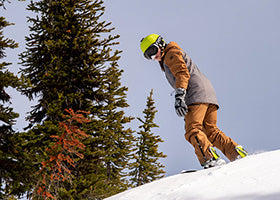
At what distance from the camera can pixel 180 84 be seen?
4.83 m

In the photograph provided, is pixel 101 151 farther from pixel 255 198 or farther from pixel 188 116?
pixel 255 198

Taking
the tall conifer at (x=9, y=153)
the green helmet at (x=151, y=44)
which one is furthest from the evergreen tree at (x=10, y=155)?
the green helmet at (x=151, y=44)

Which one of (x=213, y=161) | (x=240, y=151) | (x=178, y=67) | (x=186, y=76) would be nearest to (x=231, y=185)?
(x=213, y=161)

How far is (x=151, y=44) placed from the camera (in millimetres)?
5230

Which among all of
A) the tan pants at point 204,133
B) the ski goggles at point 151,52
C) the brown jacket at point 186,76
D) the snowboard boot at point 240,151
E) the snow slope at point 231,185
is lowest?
the snow slope at point 231,185

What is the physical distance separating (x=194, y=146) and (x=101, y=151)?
3.76 m

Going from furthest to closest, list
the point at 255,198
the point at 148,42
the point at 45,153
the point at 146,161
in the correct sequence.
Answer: the point at 146,161, the point at 45,153, the point at 148,42, the point at 255,198

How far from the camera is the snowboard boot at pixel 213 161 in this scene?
4.32 m

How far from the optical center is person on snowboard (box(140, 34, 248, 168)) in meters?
4.60

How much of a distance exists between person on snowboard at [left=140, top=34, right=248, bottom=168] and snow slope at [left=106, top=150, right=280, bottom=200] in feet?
4.28

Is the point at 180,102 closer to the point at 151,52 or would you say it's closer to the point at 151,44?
the point at 151,52

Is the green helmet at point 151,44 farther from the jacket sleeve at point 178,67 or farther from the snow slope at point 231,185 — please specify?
the snow slope at point 231,185

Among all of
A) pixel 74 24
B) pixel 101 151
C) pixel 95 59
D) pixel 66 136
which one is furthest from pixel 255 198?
pixel 74 24

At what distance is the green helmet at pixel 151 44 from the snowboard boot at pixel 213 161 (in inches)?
85.8
